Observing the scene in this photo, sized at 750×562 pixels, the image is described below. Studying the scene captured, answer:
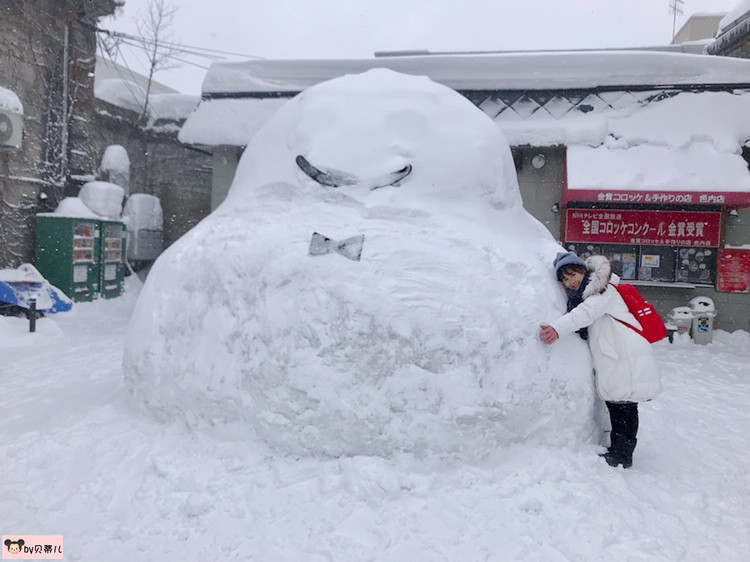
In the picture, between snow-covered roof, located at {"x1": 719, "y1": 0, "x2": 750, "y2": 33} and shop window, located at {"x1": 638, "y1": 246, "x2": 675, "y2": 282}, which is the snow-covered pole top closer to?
shop window, located at {"x1": 638, "y1": 246, "x2": 675, "y2": 282}

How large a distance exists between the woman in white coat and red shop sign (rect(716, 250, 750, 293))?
24.1 feet

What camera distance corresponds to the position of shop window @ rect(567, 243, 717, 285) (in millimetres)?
9766

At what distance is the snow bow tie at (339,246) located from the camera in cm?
356

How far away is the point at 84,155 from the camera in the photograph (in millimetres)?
11695

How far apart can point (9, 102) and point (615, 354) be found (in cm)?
927

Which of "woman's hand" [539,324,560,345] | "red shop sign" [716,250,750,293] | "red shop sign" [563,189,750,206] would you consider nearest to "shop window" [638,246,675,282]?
"red shop sign" [716,250,750,293]

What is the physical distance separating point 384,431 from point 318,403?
16.1 inches

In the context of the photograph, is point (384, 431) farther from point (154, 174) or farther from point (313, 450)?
point (154, 174)

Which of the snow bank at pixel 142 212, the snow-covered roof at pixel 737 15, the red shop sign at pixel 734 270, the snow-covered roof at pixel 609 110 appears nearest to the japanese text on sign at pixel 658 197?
the snow-covered roof at pixel 609 110

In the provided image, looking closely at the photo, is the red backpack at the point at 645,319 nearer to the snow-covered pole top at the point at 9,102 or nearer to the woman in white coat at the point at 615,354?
the woman in white coat at the point at 615,354

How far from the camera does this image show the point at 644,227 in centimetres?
967

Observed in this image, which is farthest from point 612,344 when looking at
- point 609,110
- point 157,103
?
point 157,103

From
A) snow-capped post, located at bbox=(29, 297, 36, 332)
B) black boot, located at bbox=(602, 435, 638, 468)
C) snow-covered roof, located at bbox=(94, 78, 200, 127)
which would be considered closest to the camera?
black boot, located at bbox=(602, 435, 638, 468)

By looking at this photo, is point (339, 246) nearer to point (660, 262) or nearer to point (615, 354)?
point (615, 354)
